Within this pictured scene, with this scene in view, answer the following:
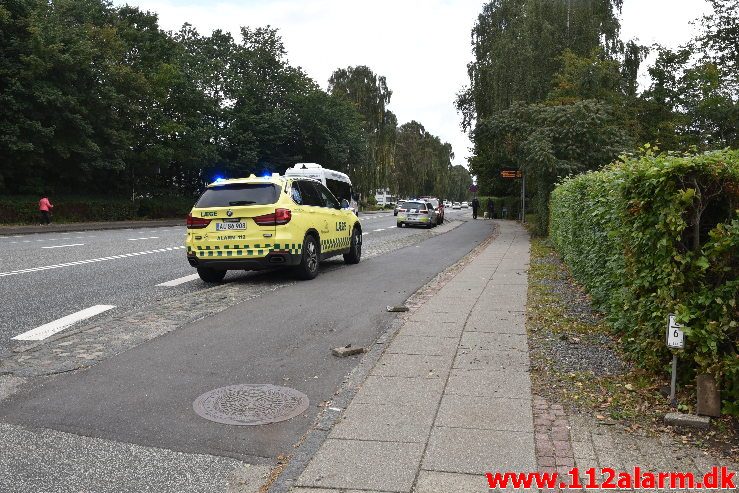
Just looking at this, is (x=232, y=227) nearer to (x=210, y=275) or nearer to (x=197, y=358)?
(x=210, y=275)

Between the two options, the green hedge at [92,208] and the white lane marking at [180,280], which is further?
the green hedge at [92,208]

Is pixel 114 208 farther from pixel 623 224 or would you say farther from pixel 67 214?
pixel 623 224

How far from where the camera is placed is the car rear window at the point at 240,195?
34.6 feet

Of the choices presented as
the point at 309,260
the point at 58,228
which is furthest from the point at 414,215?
the point at 309,260

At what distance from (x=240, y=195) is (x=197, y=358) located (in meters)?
5.15

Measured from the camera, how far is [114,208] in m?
39.4

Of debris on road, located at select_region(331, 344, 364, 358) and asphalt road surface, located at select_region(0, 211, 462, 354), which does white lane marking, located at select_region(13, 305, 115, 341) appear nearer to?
asphalt road surface, located at select_region(0, 211, 462, 354)

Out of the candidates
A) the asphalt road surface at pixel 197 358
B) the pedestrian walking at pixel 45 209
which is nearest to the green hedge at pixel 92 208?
the pedestrian walking at pixel 45 209

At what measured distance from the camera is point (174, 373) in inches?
213

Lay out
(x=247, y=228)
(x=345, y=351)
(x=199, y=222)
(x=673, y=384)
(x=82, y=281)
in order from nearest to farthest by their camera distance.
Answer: (x=673, y=384) → (x=345, y=351) → (x=247, y=228) → (x=199, y=222) → (x=82, y=281)

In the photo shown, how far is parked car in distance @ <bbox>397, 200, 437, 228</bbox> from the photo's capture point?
3550cm

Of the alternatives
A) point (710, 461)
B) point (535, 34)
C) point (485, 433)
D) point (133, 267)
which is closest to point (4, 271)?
point (133, 267)

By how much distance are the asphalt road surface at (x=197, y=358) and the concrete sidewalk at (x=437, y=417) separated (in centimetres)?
42

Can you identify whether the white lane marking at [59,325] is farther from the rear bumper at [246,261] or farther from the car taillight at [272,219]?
the car taillight at [272,219]
